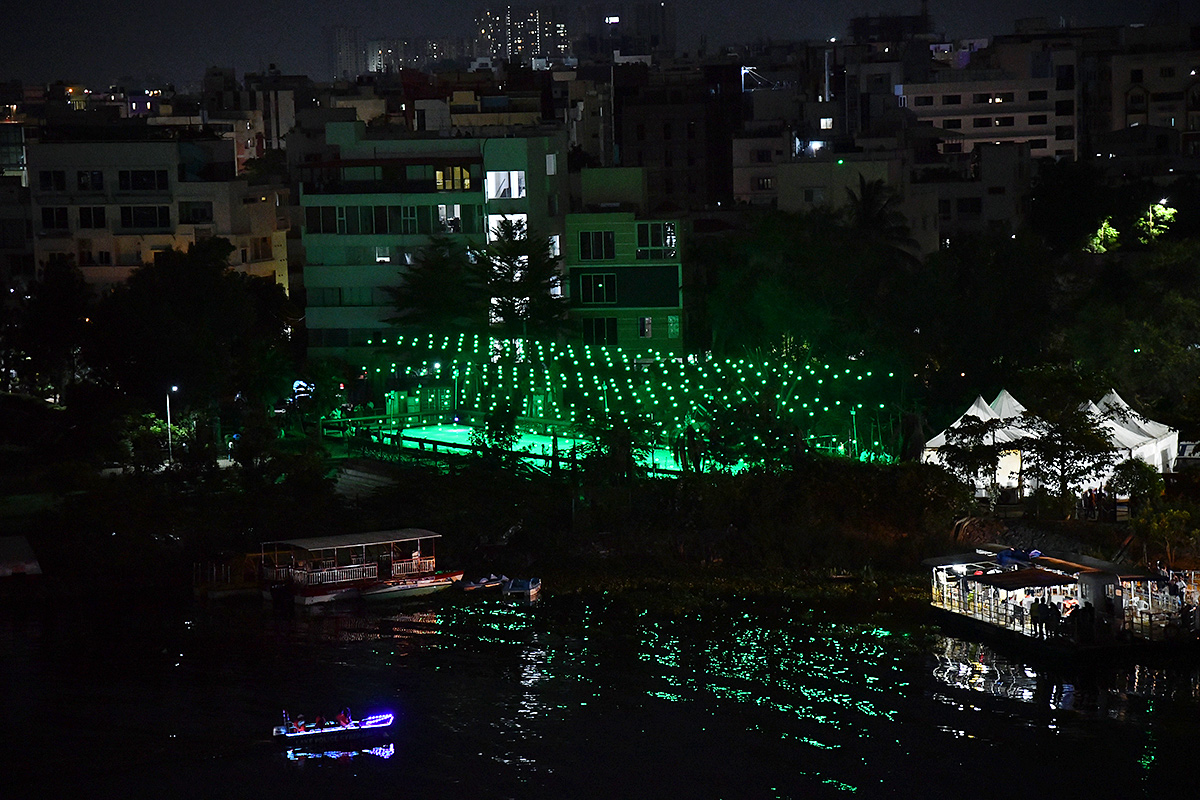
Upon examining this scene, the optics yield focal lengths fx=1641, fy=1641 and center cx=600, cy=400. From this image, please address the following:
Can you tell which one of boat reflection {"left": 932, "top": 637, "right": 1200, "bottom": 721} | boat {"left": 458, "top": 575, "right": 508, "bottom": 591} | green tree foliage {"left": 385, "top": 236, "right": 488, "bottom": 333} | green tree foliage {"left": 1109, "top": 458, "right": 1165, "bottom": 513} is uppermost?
green tree foliage {"left": 385, "top": 236, "right": 488, "bottom": 333}

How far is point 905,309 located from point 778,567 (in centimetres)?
1419

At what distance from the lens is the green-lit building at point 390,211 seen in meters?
52.4

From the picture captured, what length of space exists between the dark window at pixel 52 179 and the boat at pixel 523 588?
3184cm

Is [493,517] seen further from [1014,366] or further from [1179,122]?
[1179,122]

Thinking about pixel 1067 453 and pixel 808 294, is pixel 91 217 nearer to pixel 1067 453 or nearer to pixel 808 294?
pixel 808 294

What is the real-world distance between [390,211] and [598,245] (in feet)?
22.1

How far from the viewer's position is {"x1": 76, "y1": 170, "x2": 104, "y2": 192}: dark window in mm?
58094

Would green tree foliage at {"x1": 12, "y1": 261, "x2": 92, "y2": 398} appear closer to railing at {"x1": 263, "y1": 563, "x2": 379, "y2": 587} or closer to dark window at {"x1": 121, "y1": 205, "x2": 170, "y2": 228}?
dark window at {"x1": 121, "y1": 205, "x2": 170, "y2": 228}

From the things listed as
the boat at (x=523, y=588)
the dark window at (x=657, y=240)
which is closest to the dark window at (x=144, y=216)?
the dark window at (x=657, y=240)

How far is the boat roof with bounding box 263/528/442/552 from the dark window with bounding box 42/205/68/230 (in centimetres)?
2763

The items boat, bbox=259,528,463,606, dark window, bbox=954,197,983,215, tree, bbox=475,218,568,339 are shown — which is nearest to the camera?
boat, bbox=259,528,463,606

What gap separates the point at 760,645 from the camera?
97.0 ft

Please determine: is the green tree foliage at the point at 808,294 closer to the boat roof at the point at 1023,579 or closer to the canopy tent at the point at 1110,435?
the canopy tent at the point at 1110,435

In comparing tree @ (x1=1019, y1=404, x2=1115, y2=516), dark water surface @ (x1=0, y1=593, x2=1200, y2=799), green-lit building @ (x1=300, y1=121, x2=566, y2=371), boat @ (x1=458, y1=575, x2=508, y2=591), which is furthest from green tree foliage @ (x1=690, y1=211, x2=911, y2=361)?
dark water surface @ (x1=0, y1=593, x2=1200, y2=799)
